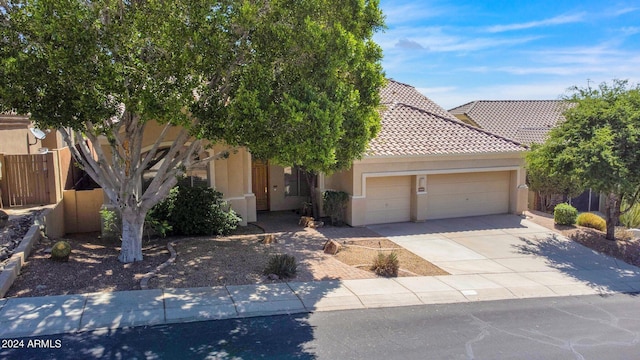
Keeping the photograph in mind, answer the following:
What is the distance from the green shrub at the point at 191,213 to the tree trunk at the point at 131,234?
3193 mm

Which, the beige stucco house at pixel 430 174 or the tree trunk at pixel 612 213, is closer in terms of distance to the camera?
the tree trunk at pixel 612 213

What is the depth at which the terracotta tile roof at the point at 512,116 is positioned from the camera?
1180 inches

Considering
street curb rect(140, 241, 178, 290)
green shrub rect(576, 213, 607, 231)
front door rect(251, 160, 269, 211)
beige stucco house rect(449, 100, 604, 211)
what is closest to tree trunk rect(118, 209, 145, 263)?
street curb rect(140, 241, 178, 290)

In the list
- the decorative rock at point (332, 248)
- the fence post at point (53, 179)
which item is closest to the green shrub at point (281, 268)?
the decorative rock at point (332, 248)

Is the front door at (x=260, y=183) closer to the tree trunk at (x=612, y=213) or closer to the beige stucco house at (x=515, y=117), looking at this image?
the tree trunk at (x=612, y=213)

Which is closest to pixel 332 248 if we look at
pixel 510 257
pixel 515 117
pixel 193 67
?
pixel 510 257

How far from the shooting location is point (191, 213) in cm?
1534

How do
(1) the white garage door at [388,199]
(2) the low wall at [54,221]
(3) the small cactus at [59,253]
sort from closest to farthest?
1. (3) the small cactus at [59,253]
2. (2) the low wall at [54,221]
3. (1) the white garage door at [388,199]

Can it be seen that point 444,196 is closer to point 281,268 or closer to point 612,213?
point 612,213

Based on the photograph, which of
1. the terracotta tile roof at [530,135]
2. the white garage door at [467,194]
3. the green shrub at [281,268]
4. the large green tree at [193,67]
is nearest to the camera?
the large green tree at [193,67]

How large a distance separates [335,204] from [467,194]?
5.68 meters

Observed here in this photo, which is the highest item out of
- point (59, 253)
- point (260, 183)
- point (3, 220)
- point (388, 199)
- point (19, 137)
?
point (19, 137)

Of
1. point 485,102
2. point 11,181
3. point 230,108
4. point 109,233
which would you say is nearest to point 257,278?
point 230,108

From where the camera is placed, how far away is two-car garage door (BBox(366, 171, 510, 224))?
18.1 meters
